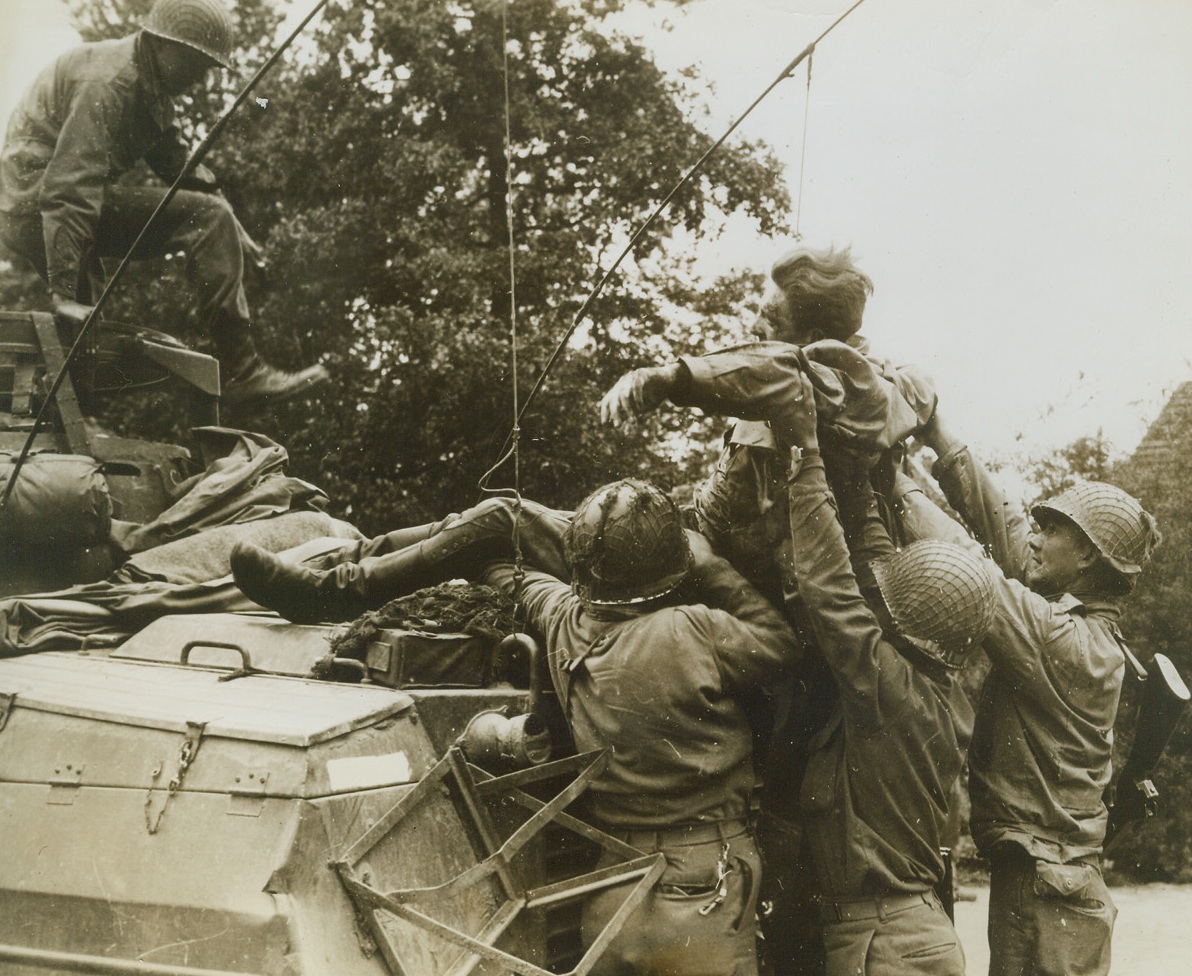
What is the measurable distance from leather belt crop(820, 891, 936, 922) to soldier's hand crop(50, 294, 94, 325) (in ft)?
16.4

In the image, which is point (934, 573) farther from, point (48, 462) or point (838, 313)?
point (48, 462)

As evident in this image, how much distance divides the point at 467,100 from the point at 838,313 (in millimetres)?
8088

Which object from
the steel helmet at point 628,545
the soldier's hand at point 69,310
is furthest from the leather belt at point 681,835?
the soldier's hand at point 69,310

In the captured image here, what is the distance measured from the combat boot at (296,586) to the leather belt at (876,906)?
6.95 feet

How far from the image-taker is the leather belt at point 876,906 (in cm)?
393

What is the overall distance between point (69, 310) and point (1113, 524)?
539 cm

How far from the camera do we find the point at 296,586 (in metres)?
4.72

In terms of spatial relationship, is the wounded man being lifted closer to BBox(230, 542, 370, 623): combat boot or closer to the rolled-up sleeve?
the rolled-up sleeve

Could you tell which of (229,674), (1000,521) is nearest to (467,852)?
(229,674)

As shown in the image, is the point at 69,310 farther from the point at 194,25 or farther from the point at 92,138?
the point at 194,25

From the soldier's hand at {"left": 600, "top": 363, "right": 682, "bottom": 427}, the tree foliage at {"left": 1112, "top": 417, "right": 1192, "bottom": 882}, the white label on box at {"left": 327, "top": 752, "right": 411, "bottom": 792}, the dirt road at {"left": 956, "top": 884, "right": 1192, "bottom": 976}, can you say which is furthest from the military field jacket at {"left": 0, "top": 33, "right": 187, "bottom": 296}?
the tree foliage at {"left": 1112, "top": 417, "right": 1192, "bottom": 882}

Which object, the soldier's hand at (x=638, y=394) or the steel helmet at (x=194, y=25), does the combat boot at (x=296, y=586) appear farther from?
the steel helmet at (x=194, y=25)

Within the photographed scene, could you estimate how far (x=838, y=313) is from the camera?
165 inches

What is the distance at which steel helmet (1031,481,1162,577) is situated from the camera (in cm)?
445
